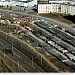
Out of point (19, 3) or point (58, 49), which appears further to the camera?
point (19, 3)

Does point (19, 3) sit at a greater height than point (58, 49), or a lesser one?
greater

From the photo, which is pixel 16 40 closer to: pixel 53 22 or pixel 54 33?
pixel 54 33

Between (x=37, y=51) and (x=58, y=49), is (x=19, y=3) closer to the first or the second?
(x=58, y=49)

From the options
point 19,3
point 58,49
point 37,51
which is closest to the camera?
point 37,51

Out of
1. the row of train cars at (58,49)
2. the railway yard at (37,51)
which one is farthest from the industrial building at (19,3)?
the row of train cars at (58,49)

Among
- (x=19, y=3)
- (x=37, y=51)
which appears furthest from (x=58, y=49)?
(x=19, y=3)

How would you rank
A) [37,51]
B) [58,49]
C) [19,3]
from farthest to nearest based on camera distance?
[19,3] → [58,49] → [37,51]

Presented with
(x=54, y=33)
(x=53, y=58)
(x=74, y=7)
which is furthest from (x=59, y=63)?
(x=74, y=7)

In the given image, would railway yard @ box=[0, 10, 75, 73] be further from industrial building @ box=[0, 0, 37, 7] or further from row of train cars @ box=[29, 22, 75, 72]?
industrial building @ box=[0, 0, 37, 7]

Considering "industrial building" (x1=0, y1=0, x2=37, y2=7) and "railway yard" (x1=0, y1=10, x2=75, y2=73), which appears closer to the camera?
"railway yard" (x1=0, y1=10, x2=75, y2=73)

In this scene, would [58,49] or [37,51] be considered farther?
[58,49]

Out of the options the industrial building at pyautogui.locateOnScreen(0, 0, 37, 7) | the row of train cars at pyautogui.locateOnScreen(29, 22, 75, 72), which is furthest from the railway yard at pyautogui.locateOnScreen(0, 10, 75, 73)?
the industrial building at pyautogui.locateOnScreen(0, 0, 37, 7)
